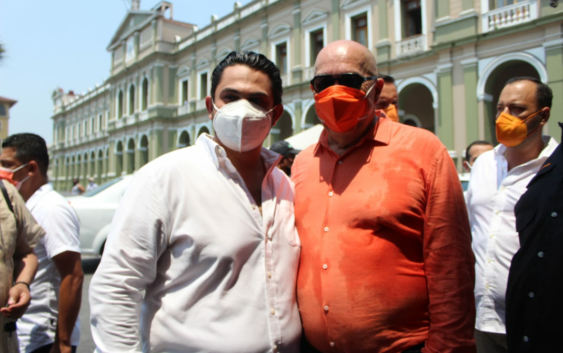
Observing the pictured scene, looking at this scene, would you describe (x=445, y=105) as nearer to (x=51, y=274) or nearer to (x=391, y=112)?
(x=391, y=112)

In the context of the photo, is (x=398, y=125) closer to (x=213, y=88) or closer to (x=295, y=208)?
(x=295, y=208)

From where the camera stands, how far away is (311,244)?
1.97m

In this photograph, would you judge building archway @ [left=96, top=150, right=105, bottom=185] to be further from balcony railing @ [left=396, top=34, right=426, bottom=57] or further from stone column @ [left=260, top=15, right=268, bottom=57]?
balcony railing @ [left=396, top=34, right=426, bottom=57]

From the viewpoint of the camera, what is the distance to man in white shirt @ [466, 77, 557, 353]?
2.71 meters

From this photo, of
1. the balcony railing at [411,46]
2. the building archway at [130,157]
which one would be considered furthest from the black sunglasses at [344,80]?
the building archway at [130,157]

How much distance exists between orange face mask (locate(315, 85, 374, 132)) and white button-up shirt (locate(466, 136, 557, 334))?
55.0 inches

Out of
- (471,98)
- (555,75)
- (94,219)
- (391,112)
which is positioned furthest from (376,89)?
(471,98)

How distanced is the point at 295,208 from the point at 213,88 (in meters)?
0.69

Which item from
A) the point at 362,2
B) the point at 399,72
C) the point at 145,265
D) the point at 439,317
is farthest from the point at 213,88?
the point at 362,2

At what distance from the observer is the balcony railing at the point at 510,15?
37.5 feet

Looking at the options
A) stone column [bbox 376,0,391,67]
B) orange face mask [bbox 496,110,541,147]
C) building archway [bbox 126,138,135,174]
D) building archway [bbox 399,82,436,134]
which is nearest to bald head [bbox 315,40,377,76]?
orange face mask [bbox 496,110,541,147]

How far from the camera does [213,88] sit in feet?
6.56

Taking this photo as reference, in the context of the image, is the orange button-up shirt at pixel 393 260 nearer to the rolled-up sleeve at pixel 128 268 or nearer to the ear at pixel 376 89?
the ear at pixel 376 89

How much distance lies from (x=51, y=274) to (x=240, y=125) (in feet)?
6.14
